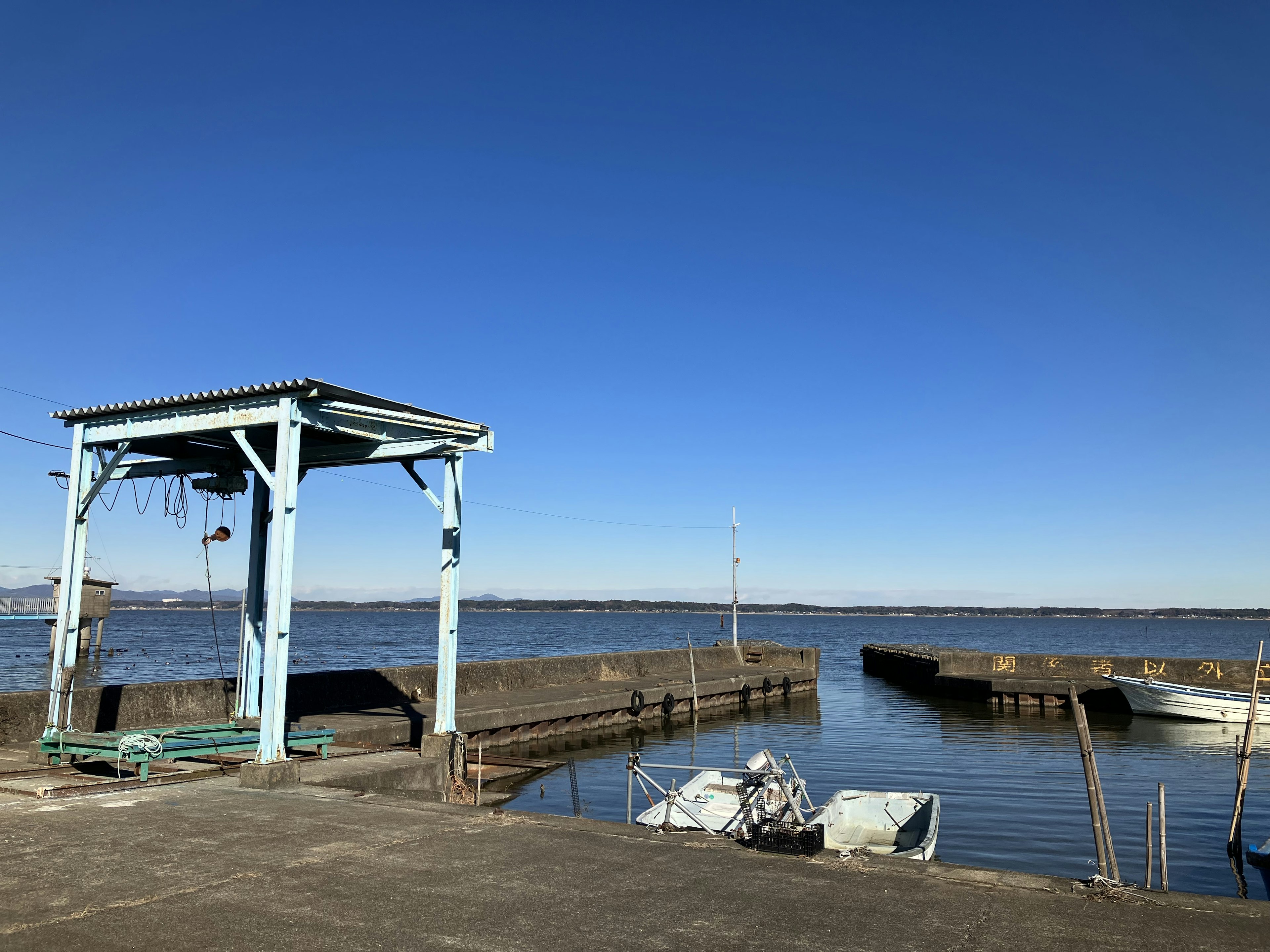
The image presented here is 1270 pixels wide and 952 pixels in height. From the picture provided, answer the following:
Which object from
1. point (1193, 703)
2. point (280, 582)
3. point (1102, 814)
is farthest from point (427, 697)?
point (1193, 703)

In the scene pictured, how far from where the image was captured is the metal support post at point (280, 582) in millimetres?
11164

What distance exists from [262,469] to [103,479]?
3014 millimetres

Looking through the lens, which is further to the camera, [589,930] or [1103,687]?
[1103,687]

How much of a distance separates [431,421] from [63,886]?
7753 mm

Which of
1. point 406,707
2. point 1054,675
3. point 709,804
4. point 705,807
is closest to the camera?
point 705,807

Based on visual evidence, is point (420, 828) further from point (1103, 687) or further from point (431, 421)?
point (1103, 687)

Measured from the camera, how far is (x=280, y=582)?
11219mm

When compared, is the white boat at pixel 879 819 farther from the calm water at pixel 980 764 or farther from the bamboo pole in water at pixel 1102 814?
the bamboo pole in water at pixel 1102 814

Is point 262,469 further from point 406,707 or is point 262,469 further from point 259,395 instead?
point 406,707

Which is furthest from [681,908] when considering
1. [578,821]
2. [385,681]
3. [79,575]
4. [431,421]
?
[385,681]

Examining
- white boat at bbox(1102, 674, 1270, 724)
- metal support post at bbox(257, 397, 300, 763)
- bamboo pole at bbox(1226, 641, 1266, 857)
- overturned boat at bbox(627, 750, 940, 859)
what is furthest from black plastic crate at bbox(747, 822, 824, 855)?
white boat at bbox(1102, 674, 1270, 724)

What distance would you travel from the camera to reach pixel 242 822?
28.3ft

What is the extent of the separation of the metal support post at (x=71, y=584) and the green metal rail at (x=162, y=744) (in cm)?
35

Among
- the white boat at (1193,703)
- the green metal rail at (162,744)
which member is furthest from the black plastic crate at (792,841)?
the white boat at (1193,703)
